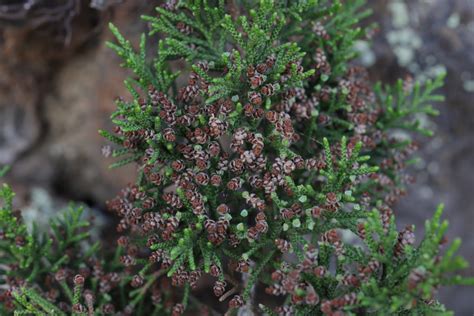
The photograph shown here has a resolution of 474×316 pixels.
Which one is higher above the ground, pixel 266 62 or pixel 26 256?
pixel 266 62

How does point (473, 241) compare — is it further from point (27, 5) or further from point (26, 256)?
point (27, 5)

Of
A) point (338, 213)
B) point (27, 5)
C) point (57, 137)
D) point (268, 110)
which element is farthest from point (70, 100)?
point (338, 213)

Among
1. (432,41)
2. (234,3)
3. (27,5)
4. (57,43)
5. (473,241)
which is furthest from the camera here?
(473,241)

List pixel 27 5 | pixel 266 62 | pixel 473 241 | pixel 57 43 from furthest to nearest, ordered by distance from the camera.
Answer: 1. pixel 473 241
2. pixel 57 43
3. pixel 27 5
4. pixel 266 62

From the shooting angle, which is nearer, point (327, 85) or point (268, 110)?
point (268, 110)

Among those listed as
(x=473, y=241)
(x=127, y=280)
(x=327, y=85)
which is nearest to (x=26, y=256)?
(x=127, y=280)

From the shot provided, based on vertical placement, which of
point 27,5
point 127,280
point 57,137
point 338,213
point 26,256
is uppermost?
point 338,213
